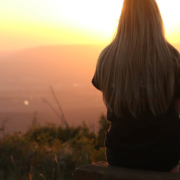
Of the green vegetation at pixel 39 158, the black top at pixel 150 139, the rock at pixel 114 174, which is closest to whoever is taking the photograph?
the rock at pixel 114 174

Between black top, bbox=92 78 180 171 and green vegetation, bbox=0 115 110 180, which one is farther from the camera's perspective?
green vegetation, bbox=0 115 110 180

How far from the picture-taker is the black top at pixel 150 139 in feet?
5.60

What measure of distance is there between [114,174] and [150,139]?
339mm

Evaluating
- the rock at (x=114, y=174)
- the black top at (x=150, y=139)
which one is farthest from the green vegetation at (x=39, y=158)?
the black top at (x=150, y=139)

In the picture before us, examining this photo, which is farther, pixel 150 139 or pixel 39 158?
pixel 39 158

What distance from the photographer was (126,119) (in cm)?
181

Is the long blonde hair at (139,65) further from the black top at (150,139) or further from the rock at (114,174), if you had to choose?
the rock at (114,174)

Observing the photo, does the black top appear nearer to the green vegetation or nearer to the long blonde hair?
the long blonde hair

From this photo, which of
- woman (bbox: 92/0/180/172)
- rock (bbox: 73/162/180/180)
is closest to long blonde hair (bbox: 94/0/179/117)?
woman (bbox: 92/0/180/172)

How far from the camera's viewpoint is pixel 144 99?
1.75 metres

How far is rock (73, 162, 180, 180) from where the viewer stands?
1.58 meters

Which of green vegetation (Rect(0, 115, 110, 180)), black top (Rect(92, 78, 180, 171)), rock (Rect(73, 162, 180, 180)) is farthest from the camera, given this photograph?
green vegetation (Rect(0, 115, 110, 180))

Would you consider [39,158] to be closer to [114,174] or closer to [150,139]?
→ [114,174]

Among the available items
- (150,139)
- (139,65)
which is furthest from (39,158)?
(139,65)
